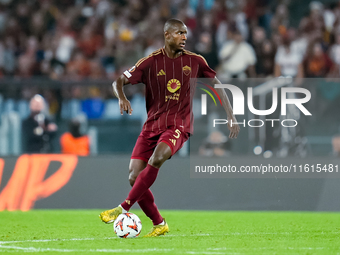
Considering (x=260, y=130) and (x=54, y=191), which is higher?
(x=260, y=130)

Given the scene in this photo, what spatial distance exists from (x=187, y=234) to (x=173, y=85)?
1601 mm

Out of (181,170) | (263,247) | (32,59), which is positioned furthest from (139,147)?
(32,59)

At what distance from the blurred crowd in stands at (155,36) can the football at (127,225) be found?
207 inches

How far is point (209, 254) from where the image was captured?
4770 mm

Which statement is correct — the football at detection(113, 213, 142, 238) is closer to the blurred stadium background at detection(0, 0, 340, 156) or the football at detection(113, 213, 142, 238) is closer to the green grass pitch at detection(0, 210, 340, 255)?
the green grass pitch at detection(0, 210, 340, 255)

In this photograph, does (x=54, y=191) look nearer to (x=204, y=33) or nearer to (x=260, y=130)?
(x=260, y=130)

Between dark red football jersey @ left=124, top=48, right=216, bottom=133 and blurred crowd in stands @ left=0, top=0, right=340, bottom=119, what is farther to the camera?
blurred crowd in stands @ left=0, top=0, right=340, bottom=119

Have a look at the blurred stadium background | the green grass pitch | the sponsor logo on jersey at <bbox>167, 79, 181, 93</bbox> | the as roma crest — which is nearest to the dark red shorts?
the sponsor logo on jersey at <bbox>167, 79, 181, 93</bbox>

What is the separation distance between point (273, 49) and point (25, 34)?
563 cm

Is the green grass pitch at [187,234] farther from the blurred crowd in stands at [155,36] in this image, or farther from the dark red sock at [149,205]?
the blurred crowd in stands at [155,36]

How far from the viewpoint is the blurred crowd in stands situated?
11258 mm

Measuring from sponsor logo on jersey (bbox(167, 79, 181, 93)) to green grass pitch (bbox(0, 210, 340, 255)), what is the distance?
1501mm

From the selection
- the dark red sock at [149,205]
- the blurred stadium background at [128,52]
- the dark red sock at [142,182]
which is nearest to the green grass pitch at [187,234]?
the dark red sock at [149,205]

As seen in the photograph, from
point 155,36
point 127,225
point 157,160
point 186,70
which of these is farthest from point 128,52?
point 127,225
